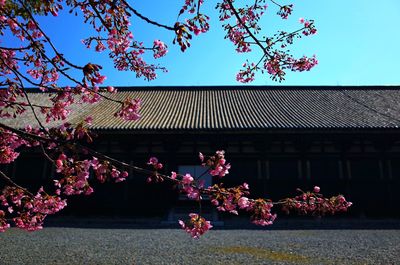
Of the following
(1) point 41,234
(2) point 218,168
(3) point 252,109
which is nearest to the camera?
(2) point 218,168

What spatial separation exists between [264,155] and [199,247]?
654 cm

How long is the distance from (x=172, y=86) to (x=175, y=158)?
7444 millimetres

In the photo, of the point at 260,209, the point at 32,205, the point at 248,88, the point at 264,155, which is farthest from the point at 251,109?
the point at 260,209

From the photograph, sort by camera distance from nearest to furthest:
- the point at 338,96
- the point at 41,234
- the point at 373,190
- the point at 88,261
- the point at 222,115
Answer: the point at 88,261 → the point at 41,234 → the point at 373,190 → the point at 222,115 → the point at 338,96

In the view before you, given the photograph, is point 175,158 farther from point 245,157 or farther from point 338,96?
point 338,96

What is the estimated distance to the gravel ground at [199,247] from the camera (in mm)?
5781

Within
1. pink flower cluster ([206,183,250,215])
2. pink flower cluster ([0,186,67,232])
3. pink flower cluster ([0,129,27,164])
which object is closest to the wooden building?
pink flower cluster ([0,129,27,164])

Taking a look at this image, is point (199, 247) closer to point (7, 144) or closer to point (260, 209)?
point (7, 144)

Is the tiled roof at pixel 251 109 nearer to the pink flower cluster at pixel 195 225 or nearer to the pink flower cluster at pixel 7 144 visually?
the pink flower cluster at pixel 7 144

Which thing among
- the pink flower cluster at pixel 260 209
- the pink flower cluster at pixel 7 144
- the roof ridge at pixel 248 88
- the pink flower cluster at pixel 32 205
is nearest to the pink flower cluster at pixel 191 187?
the pink flower cluster at pixel 260 209

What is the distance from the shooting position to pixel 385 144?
1282 centimetres

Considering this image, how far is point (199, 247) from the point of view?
6887mm

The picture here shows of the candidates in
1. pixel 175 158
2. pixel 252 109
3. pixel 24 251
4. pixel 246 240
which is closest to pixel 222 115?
pixel 252 109

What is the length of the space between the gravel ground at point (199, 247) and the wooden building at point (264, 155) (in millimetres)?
3492
